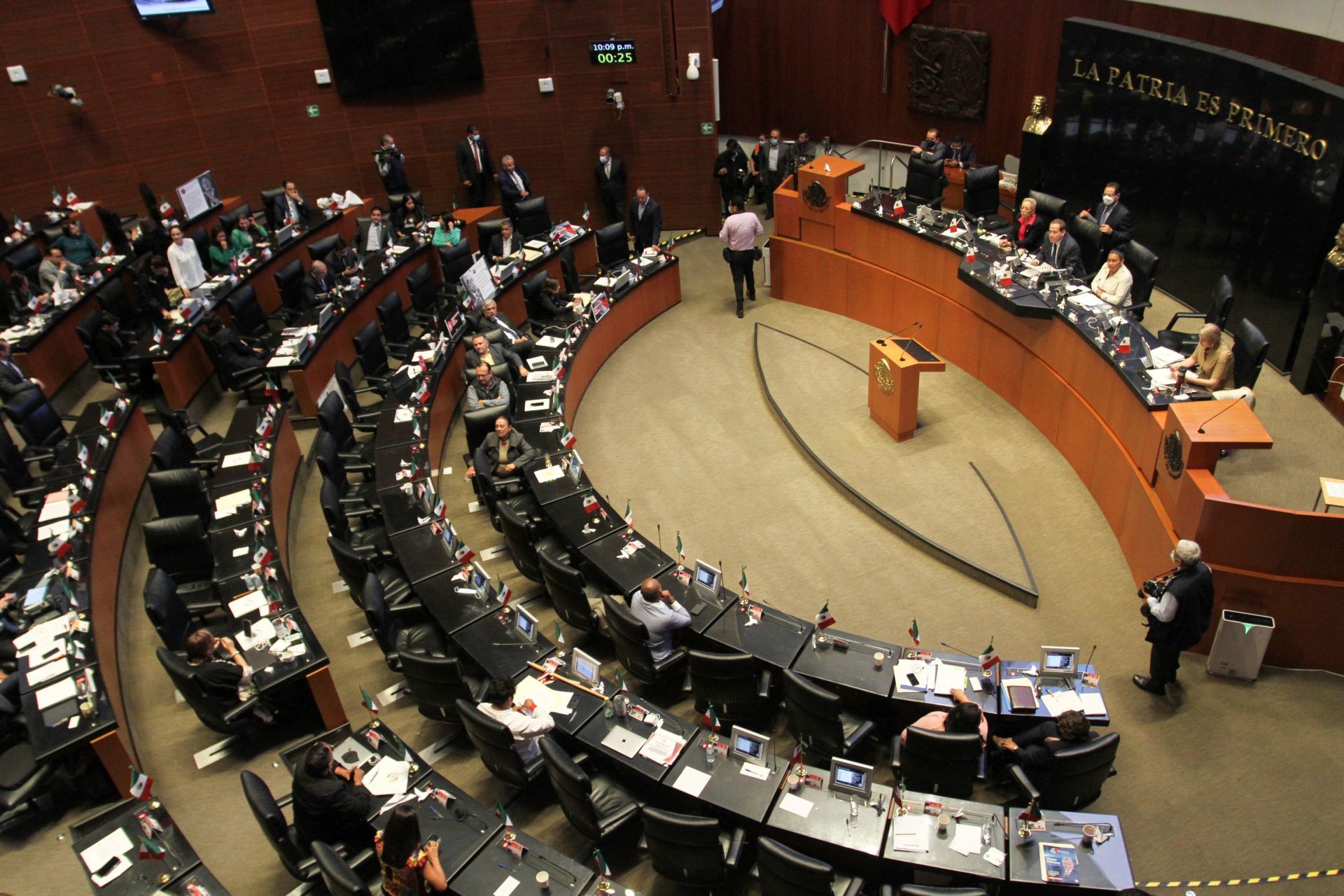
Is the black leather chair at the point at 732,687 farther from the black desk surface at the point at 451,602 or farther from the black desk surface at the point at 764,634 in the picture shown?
the black desk surface at the point at 451,602

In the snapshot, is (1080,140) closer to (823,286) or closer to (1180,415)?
(823,286)

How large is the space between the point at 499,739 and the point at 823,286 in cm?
888

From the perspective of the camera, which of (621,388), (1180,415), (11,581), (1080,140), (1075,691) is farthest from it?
(1080,140)

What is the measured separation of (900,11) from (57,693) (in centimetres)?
1462

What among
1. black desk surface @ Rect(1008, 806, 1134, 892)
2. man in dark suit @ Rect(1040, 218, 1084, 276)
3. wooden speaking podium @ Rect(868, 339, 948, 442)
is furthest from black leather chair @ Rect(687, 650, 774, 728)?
man in dark suit @ Rect(1040, 218, 1084, 276)

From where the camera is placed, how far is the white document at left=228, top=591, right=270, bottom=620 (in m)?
7.23

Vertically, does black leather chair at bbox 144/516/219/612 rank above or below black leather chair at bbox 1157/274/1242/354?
below

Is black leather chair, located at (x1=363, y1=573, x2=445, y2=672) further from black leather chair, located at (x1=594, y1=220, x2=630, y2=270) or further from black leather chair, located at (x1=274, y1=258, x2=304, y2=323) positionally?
black leather chair, located at (x1=594, y1=220, x2=630, y2=270)

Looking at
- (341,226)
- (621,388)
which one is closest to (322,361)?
(621,388)

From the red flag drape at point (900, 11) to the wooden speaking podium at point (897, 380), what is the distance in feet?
25.2

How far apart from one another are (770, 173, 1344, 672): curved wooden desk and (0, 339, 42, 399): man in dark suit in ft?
29.8

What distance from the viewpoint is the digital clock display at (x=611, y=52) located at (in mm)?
14898

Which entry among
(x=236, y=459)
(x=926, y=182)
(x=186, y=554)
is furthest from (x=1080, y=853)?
(x=926, y=182)

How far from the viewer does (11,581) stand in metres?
7.87
